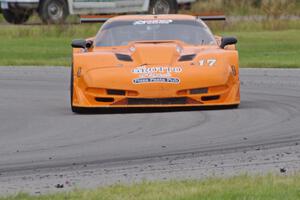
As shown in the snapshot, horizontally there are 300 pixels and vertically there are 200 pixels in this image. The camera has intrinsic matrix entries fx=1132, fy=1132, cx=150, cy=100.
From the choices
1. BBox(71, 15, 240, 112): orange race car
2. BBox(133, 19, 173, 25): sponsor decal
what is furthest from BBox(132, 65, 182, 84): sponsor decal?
BBox(133, 19, 173, 25): sponsor decal

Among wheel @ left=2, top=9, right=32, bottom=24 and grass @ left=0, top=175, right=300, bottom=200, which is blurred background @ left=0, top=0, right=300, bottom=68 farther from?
grass @ left=0, top=175, right=300, bottom=200

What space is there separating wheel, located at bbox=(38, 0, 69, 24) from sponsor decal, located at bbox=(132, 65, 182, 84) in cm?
2038

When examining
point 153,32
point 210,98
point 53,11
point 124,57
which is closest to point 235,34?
point 53,11

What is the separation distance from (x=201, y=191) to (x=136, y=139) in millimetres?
3210

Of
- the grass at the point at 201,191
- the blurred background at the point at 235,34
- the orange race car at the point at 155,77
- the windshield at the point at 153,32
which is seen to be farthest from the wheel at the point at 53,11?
the grass at the point at 201,191

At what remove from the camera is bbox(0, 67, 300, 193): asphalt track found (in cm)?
912

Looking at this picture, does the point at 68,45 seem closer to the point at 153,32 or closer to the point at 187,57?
the point at 153,32

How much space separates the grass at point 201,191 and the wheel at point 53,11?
2566 centimetres

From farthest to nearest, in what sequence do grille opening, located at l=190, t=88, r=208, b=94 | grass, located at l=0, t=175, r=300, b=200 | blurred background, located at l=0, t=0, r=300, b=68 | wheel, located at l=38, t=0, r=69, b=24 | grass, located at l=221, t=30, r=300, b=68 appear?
wheel, located at l=38, t=0, r=69, b=24 → blurred background, located at l=0, t=0, r=300, b=68 → grass, located at l=221, t=30, r=300, b=68 → grille opening, located at l=190, t=88, r=208, b=94 → grass, located at l=0, t=175, r=300, b=200

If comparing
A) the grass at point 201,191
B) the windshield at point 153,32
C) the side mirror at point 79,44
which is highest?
the grass at point 201,191

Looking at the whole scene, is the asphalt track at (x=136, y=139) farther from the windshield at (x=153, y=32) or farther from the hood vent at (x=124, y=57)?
the windshield at (x=153, y=32)

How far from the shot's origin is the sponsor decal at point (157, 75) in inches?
523

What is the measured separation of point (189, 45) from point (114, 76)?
1499mm

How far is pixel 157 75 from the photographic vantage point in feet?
43.6
